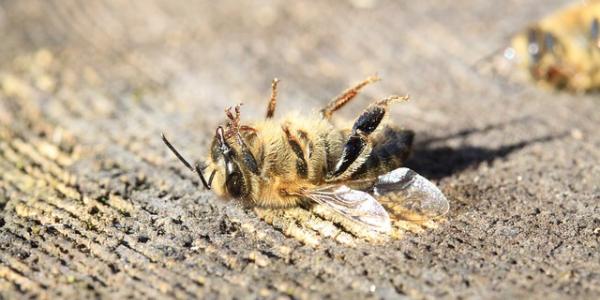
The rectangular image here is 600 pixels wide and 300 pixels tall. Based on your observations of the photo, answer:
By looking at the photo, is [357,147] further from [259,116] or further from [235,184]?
[259,116]

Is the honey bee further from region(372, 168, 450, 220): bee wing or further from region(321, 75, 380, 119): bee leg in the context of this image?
region(321, 75, 380, 119): bee leg

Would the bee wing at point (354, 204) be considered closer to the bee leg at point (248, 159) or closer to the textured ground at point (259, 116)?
the textured ground at point (259, 116)

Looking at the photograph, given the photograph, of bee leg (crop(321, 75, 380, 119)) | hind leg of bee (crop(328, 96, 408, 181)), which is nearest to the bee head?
hind leg of bee (crop(328, 96, 408, 181))

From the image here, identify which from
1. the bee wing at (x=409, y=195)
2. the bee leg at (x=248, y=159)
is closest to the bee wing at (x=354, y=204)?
the bee wing at (x=409, y=195)

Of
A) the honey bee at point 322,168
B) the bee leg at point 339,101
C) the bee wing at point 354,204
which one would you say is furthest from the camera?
the bee leg at point 339,101

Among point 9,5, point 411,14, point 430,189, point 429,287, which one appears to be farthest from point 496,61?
point 9,5

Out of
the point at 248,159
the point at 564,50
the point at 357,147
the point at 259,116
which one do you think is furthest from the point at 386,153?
the point at 564,50

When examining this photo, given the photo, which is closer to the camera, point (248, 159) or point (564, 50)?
point (248, 159)
